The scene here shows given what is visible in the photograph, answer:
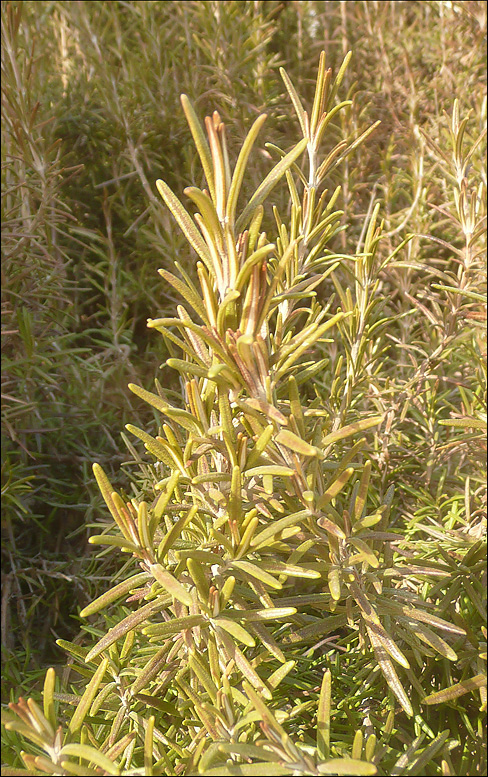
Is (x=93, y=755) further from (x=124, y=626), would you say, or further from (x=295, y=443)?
(x=295, y=443)

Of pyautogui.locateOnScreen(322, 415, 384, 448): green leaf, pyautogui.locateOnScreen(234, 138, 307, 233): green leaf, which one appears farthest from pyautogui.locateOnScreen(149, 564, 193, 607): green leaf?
pyautogui.locateOnScreen(234, 138, 307, 233): green leaf

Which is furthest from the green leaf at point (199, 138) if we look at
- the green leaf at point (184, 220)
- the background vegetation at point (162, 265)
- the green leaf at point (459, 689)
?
the green leaf at point (459, 689)

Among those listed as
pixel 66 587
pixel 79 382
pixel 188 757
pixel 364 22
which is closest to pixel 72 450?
pixel 79 382

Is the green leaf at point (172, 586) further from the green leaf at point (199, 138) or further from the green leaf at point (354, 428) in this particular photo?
the green leaf at point (199, 138)

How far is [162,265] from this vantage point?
1.14m

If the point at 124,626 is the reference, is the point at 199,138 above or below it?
above

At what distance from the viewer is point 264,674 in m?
0.53

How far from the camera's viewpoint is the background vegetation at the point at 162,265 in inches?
→ 30.6

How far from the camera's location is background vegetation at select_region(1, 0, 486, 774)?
778 mm

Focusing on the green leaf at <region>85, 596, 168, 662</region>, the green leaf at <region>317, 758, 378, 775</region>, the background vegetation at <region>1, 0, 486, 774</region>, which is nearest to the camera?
the green leaf at <region>317, 758, 378, 775</region>

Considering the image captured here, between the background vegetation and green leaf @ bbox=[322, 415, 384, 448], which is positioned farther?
the background vegetation

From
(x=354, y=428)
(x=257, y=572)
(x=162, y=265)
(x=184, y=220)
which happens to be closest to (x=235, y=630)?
(x=257, y=572)

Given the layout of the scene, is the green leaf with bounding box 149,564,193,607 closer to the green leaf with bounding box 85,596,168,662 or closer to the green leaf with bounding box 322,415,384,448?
the green leaf with bounding box 85,596,168,662

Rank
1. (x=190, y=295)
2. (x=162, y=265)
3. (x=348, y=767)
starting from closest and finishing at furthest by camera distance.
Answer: (x=348, y=767) < (x=190, y=295) < (x=162, y=265)
